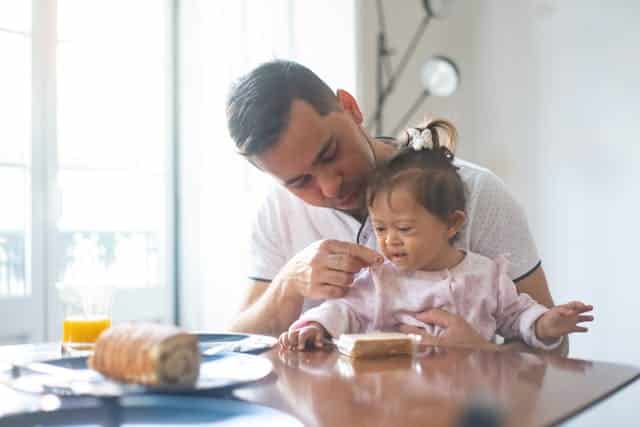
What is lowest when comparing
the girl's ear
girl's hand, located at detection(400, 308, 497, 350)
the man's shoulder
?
girl's hand, located at detection(400, 308, 497, 350)

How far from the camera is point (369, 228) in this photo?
1555 mm

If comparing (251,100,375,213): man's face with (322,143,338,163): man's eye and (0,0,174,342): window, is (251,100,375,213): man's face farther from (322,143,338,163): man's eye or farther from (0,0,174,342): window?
(0,0,174,342): window

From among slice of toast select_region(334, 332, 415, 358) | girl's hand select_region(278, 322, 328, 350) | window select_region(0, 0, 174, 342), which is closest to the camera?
slice of toast select_region(334, 332, 415, 358)

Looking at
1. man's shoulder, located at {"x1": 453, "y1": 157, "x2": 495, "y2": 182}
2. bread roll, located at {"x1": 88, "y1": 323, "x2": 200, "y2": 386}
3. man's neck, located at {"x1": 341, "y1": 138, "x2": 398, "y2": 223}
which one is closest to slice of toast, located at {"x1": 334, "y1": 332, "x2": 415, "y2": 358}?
bread roll, located at {"x1": 88, "y1": 323, "x2": 200, "y2": 386}

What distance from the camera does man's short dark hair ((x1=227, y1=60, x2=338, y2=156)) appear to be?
1.34 metres

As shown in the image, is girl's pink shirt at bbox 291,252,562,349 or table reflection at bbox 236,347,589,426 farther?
girl's pink shirt at bbox 291,252,562,349

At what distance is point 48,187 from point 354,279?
1643 millimetres

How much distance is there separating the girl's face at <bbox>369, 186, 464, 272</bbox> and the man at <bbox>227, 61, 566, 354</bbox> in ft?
0.17

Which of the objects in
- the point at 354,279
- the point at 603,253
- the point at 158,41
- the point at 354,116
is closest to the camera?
the point at 354,279

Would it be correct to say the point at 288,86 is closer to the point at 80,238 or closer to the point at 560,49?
the point at 80,238

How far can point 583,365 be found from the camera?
88 centimetres

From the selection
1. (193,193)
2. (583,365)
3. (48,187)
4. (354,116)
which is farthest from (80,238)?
(583,365)

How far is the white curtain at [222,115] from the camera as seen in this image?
2.79m

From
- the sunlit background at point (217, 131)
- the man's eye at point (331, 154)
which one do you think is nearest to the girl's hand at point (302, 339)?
the man's eye at point (331, 154)
